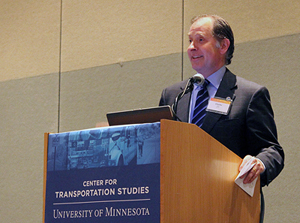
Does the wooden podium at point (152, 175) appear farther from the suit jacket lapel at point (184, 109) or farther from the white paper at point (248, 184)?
the suit jacket lapel at point (184, 109)

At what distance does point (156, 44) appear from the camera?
3.49m

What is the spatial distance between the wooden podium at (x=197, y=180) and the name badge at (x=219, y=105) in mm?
322

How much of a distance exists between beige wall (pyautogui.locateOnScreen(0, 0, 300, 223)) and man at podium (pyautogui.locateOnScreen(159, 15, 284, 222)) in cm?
101

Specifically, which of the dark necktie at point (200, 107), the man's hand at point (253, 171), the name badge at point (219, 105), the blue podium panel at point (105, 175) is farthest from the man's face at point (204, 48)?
the blue podium panel at point (105, 175)

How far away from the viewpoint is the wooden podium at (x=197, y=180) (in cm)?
119

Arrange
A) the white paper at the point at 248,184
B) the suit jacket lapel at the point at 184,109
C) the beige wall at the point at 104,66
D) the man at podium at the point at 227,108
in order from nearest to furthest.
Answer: the white paper at the point at 248,184 < the man at podium at the point at 227,108 < the suit jacket lapel at the point at 184,109 < the beige wall at the point at 104,66

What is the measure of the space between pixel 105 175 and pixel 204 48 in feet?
3.10

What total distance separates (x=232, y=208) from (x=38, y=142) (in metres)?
2.87

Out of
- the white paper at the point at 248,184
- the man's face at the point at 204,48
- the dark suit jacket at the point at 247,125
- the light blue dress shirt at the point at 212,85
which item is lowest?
the white paper at the point at 248,184

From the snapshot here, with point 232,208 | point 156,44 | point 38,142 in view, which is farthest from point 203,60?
point 38,142

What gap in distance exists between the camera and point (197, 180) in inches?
50.5

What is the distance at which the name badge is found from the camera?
1.80 m

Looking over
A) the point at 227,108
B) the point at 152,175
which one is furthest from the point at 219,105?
the point at 152,175

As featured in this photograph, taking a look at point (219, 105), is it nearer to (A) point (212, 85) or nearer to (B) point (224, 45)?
(A) point (212, 85)
